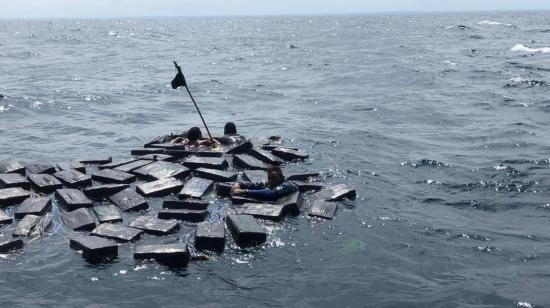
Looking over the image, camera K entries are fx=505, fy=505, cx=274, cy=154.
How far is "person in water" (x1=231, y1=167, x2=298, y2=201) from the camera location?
11.7 metres

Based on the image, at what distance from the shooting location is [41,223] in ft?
33.2

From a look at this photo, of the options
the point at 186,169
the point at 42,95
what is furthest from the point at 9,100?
the point at 186,169

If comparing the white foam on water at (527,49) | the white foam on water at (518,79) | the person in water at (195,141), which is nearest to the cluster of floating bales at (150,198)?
the person in water at (195,141)

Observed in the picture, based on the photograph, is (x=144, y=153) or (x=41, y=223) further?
(x=144, y=153)

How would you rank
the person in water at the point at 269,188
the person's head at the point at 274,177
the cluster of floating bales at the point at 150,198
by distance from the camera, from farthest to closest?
the person's head at the point at 274,177 < the person in water at the point at 269,188 < the cluster of floating bales at the point at 150,198

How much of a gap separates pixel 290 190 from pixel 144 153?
241 inches

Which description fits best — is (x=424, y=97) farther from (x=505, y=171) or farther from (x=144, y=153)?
(x=144, y=153)

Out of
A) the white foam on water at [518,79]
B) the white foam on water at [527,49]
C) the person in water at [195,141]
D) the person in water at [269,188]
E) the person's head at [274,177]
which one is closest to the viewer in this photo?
the person in water at [269,188]

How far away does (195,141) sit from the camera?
16.7 m

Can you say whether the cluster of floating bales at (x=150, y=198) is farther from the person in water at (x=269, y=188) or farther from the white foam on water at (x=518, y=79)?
the white foam on water at (x=518, y=79)

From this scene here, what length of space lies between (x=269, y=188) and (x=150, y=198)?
2.85 metres

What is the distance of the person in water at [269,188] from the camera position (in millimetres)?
11695

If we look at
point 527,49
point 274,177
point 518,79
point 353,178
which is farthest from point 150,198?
point 527,49

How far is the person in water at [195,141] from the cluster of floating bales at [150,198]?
23.9 inches
